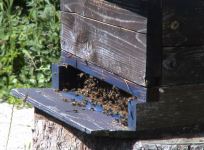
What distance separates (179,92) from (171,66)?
18cm

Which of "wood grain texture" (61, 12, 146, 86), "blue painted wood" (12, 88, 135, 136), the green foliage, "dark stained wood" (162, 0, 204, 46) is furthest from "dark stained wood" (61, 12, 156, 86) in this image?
the green foliage

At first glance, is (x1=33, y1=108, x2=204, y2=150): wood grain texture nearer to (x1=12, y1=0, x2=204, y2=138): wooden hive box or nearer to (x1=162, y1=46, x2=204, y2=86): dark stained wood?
(x1=12, y1=0, x2=204, y2=138): wooden hive box

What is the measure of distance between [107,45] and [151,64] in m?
0.45

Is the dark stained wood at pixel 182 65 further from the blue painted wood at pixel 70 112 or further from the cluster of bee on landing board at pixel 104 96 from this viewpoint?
the blue painted wood at pixel 70 112

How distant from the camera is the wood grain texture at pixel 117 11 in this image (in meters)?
1.88

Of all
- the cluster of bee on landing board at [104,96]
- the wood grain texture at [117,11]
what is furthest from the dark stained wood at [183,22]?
the cluster of bee on landing board at [104,96]

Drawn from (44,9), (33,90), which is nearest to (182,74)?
(33,90)

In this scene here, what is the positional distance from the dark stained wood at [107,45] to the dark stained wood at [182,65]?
0.10 meters

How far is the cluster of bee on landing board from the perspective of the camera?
228 centimetres

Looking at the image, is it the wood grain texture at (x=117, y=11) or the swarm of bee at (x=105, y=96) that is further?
the swarm of bee at (x=105, y=96)

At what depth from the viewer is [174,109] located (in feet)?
6.67

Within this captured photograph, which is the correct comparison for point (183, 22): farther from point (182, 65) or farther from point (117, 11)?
point (117, 11)

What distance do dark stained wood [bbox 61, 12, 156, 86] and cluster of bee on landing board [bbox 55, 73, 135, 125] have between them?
6.3 inches

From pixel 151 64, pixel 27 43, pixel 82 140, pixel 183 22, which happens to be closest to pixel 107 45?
pixel 151 64
